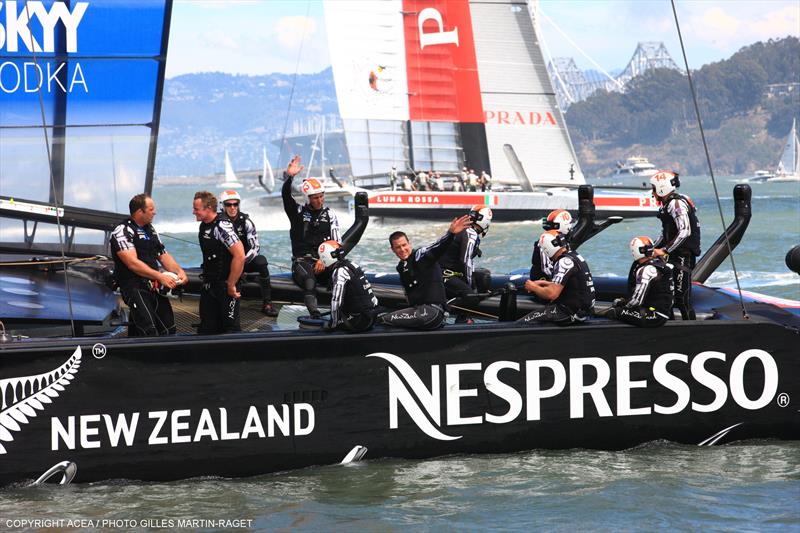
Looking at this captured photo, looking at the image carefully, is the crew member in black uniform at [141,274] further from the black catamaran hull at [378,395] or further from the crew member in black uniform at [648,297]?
the crew member in black uniform at [648,297]

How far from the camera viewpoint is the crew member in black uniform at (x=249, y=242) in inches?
290

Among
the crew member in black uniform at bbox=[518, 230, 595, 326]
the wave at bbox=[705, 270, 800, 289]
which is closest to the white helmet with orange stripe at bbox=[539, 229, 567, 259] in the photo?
the crew member in black uniform at bbox=[518, 230, 595, 326]

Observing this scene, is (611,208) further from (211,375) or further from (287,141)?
(287,141)

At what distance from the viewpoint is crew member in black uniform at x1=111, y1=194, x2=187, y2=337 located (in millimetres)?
5887

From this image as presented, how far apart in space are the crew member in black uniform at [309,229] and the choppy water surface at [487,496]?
7.01ft

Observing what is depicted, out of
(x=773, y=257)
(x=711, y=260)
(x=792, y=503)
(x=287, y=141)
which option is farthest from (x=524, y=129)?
(x=287, y=141)

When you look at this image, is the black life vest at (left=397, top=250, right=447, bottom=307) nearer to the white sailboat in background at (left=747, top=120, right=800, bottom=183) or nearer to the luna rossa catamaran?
the luna rossa catamaran

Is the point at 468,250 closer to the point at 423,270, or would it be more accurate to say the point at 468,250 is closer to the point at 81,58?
the point at 423,270

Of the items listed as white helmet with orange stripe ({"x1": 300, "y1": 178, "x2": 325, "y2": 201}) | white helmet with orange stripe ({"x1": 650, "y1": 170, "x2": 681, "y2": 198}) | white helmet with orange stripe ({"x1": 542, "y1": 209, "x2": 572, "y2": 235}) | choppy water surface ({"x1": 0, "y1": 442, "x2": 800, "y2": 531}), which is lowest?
choppy water surface ({"x1": 0, "y1": 442, "x2": 800, "y2": 531})

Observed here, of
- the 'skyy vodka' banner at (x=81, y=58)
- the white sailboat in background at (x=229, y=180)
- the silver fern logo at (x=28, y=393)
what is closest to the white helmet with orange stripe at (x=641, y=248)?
the silver fern logo at (x=28, y=393)

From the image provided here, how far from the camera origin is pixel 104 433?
17.9ft

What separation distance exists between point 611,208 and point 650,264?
29.3m

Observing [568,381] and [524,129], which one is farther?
[524,129]

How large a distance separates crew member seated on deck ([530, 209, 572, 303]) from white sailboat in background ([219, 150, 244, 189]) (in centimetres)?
10181
